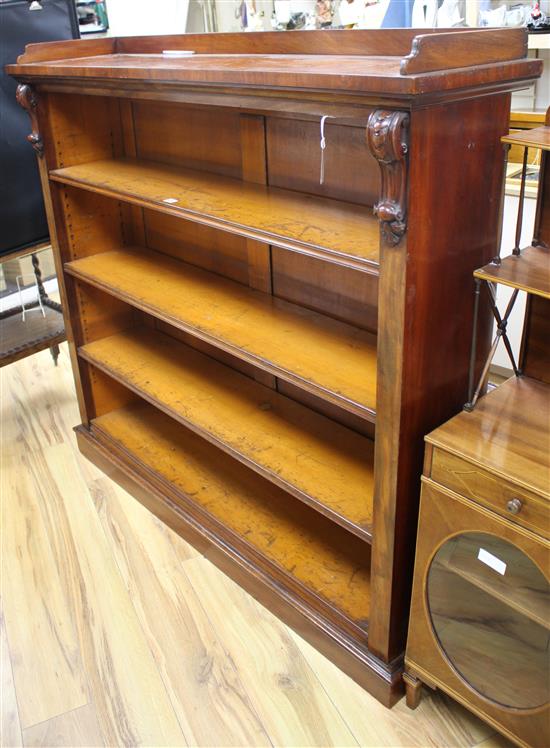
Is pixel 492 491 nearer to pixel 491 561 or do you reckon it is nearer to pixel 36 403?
pixel 491 561

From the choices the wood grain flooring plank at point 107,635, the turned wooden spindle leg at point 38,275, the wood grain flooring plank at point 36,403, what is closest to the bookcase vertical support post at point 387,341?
the wood grain flooring plank at point 107,635

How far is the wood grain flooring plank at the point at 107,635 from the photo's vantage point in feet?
5.57

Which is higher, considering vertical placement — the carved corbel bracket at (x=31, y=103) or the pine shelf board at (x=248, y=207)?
the carved corbel bracket at (x=31, y=103)

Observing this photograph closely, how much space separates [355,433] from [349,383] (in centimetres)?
46

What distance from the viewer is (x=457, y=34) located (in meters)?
1.19

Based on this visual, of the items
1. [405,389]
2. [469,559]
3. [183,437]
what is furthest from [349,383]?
[183,437]

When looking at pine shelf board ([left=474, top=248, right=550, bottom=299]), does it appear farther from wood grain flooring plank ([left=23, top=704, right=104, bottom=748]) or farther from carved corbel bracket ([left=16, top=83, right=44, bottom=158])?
carved corbel bracket ([left=16, top=83, right=44, bottom=158])

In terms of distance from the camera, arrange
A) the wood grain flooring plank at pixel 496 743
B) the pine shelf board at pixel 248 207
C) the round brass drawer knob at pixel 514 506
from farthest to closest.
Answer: the wood grain flooring plank at pixel 496 743
the pine shelf board at pixel 248 207
the round brass drawer knob at pixel 514 506

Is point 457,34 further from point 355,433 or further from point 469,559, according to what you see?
point 355,433

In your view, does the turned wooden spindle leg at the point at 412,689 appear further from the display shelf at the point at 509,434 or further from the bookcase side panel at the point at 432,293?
the display shelf at the point at 509,434

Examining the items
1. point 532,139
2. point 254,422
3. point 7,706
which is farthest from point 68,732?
point 532,139

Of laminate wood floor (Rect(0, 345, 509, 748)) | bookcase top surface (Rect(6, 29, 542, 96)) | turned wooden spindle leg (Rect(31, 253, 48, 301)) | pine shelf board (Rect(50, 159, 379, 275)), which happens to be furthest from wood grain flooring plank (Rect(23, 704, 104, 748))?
turned wooden spindle leg (Rect(31, 253, 48, 301))

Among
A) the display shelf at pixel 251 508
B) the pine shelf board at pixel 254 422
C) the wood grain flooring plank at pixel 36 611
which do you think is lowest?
the wood grain flooring plank at pixel 36 611

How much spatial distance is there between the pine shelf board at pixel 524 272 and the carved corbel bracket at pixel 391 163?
209 mm
